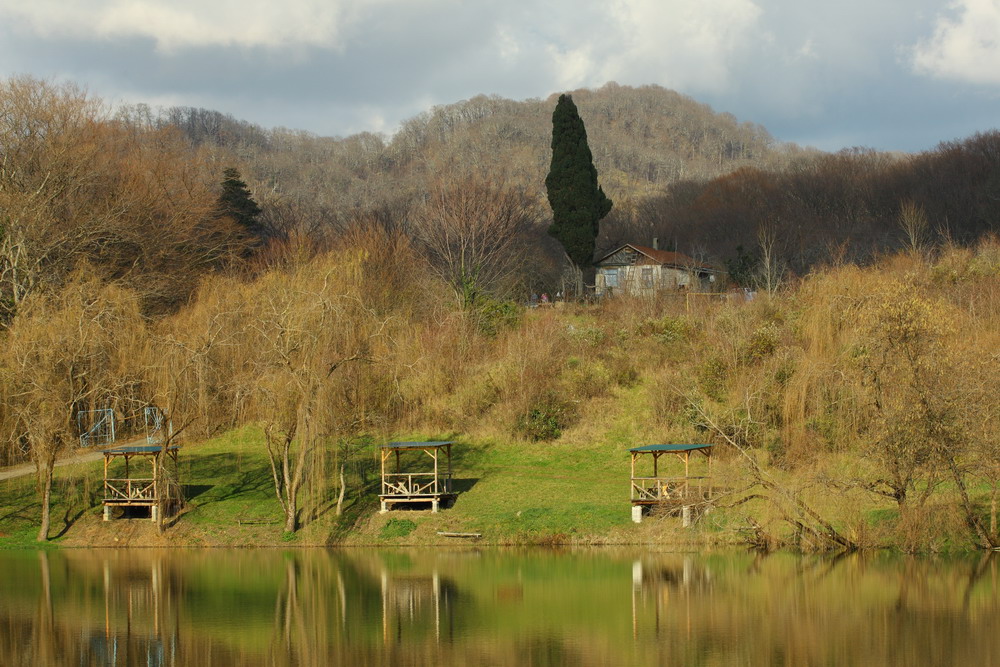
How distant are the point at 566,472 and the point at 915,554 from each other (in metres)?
12.7

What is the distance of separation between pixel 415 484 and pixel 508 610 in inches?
455

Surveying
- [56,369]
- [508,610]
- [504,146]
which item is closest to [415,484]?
[56,369]

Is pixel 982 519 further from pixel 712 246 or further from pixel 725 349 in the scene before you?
A: pixel 712 246

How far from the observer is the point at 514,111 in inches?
6388

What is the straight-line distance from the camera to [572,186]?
188 feet

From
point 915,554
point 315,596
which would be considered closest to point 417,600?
point 315,596

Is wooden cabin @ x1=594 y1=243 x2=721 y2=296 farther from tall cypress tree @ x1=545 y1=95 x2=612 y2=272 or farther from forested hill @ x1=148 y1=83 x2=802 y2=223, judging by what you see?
forested hill @ x1=148 y1=83 x2=802 y2=223

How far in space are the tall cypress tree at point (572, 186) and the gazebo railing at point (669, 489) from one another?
→ 2787 cm

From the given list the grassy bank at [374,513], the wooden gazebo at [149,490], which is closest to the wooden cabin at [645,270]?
the grassy bank at [374,513]

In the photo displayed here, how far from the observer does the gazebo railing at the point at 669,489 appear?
2764 centimetres

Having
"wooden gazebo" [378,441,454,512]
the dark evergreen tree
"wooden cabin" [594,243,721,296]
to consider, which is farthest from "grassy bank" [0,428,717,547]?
the dark evergreen tree

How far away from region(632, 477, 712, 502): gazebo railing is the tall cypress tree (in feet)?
91.4

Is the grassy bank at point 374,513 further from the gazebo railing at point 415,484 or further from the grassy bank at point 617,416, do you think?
the gazebo railing at point 415,484

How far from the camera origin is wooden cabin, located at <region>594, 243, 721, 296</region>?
60781mm
